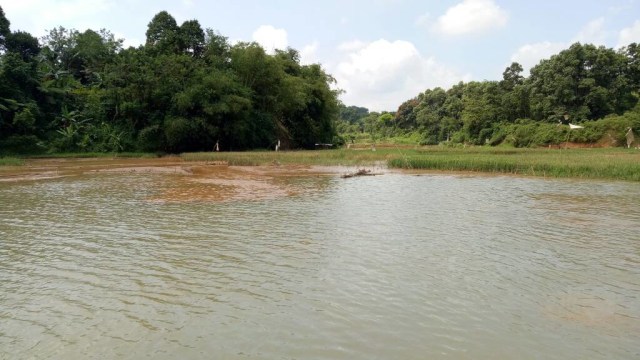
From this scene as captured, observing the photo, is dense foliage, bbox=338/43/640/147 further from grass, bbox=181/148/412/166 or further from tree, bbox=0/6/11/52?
tree, bbox=0/6/11/52

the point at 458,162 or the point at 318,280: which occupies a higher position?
the point at 458,162

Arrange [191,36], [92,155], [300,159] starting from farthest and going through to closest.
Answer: [191,36], [92,155], [300,159]

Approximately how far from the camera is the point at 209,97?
37.1 metres

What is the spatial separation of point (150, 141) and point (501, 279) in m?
36.4

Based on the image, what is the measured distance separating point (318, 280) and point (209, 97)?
108 feet

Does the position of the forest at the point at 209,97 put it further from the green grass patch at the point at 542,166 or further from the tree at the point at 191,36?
the green grass patch at the point at 542,166

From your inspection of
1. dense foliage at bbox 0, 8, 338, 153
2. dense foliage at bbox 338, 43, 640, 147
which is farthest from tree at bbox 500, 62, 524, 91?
dense foliage at bbox 0, 8, 338, 153

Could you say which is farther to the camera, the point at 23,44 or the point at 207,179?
the point at 23,44

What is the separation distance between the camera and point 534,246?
8.60 metres

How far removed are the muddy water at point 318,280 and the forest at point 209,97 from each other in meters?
24.7

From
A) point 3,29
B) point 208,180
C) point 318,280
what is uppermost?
point 3,29

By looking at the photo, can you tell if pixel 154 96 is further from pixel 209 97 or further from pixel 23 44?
pixel 23 44

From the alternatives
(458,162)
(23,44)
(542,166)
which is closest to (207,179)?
(458,162)

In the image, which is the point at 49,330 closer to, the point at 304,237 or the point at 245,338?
the point at 245,338
